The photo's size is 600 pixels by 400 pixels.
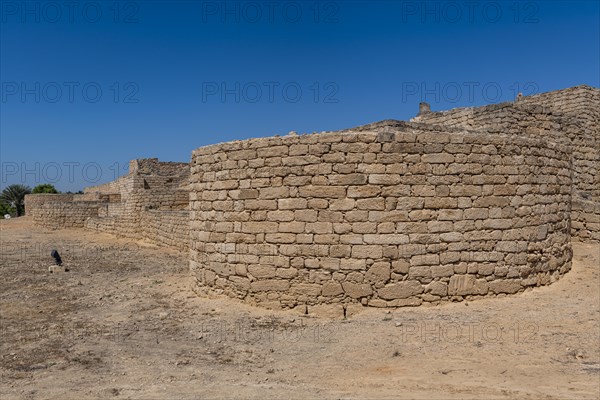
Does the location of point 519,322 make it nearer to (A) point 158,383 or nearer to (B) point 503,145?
(B) point 503,145

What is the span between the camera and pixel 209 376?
16.1 ft

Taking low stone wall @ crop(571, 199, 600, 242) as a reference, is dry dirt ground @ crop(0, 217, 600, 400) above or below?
below

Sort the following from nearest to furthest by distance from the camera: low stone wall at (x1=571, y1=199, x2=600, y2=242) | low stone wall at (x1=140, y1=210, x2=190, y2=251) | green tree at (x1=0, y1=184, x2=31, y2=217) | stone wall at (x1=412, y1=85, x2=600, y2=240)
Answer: low stone wall at (x1=571, y1=199, x2=600, y2=242)
stone wall at (x1=412, y1=85, x2=600, y2=240)
low stone wall at (x1=140, y1=210, x2=190, y2=251)
green tree at (x1=0, y1=184, x2=31, y2=217)

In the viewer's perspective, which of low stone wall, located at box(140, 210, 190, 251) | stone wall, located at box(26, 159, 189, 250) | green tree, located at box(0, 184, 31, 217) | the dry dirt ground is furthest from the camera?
green tree, located at box(0, 184, 31, 217)

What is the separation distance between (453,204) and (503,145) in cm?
135

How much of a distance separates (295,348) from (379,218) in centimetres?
231

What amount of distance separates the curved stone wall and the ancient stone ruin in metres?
0.02

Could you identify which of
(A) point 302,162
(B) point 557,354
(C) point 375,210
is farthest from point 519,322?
(A) point 302,162

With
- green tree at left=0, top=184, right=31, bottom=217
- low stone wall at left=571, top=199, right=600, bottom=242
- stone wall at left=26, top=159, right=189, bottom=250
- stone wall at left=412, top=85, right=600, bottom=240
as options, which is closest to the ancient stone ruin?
low stone wall at left=571, top=199, right=600, bottom=242

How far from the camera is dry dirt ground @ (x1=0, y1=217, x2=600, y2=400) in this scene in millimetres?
4523

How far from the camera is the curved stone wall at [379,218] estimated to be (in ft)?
22.8

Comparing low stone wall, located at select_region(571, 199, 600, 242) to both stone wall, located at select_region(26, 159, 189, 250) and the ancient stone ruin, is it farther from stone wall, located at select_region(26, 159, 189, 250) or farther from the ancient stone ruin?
stone wall, located at select_region(26, 159, 189, 250)

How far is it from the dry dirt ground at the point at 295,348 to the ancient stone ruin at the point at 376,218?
0.39 metres

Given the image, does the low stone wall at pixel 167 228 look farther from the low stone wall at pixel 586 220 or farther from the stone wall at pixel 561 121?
the low stone wall at pixel 586 220
